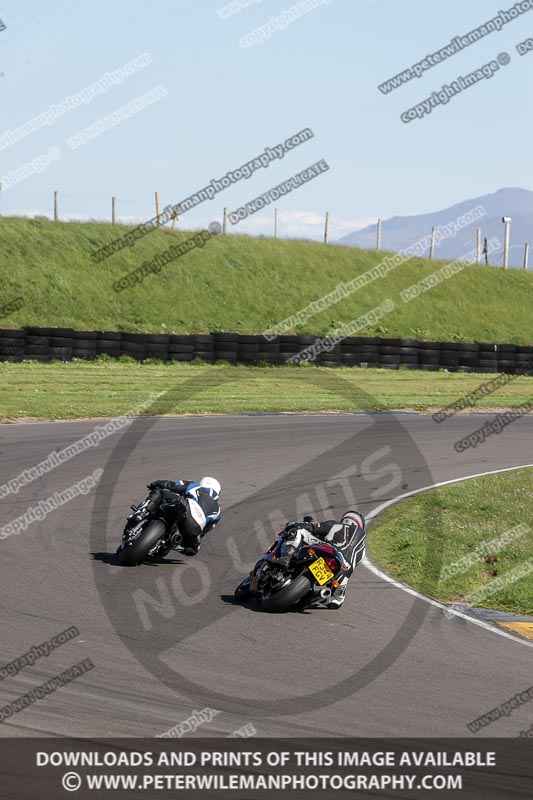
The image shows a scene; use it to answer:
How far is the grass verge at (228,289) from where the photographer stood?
35.0 metres

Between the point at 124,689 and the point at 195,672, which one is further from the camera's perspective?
the point at 195,672

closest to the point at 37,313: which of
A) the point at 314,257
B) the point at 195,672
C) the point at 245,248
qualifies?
the point at 245,248

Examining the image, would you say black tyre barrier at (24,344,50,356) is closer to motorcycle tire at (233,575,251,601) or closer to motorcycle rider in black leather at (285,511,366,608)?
motorcycle rider in black leather at (285,511,366,608)

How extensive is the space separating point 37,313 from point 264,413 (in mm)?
13603

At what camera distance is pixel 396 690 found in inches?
255

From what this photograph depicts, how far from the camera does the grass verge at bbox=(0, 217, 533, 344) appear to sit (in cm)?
3503

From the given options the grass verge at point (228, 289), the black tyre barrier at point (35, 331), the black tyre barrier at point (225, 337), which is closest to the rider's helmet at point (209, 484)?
the black tyre barrier at point (35, 331)

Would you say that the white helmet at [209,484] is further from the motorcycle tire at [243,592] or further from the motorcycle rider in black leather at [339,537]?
the motorcycle tire at [243,592]

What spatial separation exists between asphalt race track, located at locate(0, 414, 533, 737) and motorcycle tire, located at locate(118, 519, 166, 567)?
0.14m

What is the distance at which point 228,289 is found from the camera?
3953 centimetres

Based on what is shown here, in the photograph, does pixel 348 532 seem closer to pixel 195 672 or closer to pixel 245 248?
pixel 195 672

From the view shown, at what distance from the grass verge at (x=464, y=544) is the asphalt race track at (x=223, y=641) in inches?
17.7
